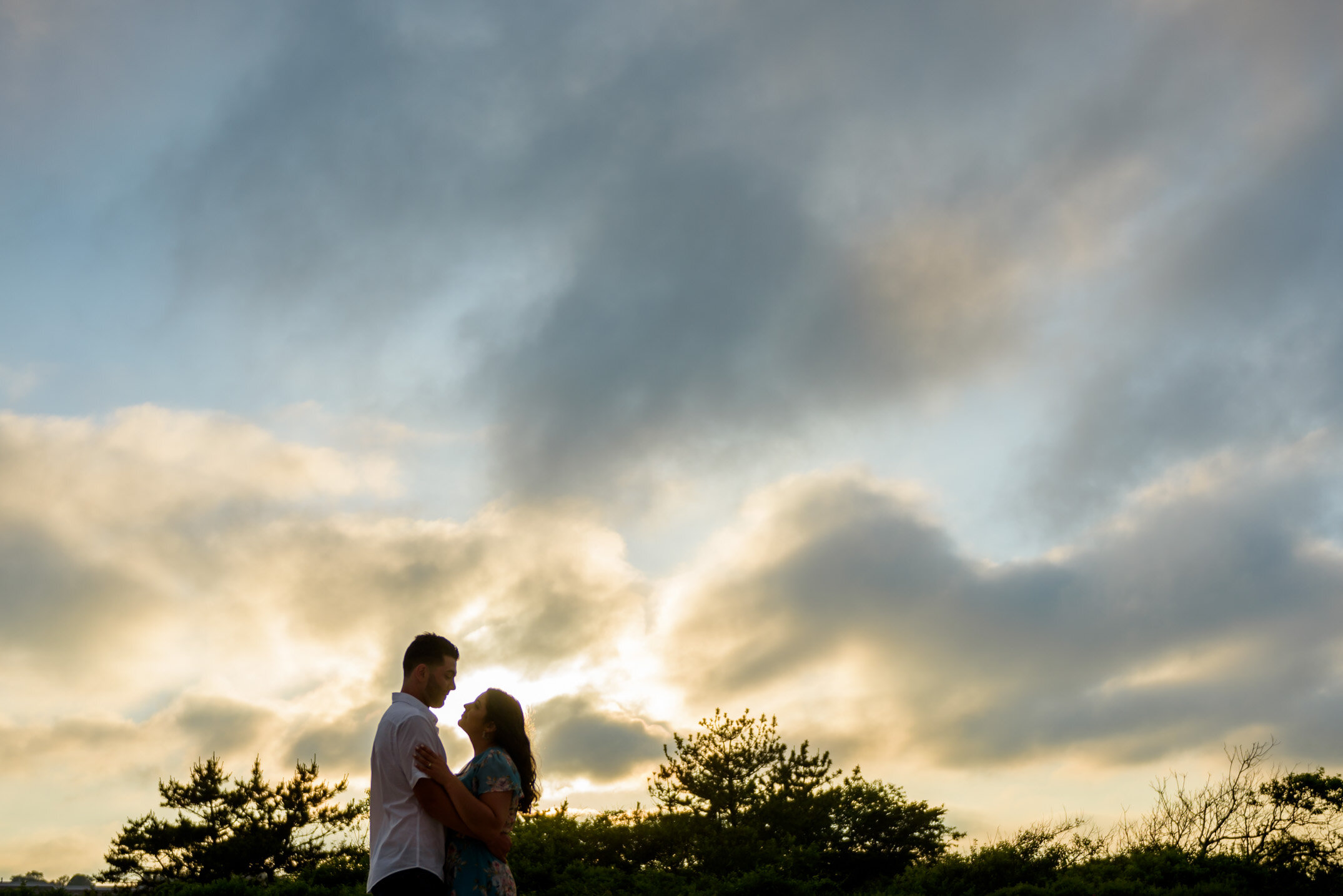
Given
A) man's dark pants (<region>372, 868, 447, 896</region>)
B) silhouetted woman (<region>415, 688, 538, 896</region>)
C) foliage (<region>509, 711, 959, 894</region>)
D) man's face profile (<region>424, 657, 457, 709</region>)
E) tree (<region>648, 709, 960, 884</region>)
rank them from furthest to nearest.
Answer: tree (<region>648, 709, 960, 884</region>), foliage (<region>509, 711, 959, 894</region>), man's face profile (<region>424, 657, 457, 709</region>), silhouetted woman (<region>415, 688, 538, 896</region>), man's dark pants (<region>372, 868, 447, 896</region>)

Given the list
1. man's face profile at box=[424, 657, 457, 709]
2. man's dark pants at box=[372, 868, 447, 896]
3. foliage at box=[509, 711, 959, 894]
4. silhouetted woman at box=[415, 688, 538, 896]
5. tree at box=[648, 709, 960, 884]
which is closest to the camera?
man's dark pants at box=[372, 868, 447, 896]

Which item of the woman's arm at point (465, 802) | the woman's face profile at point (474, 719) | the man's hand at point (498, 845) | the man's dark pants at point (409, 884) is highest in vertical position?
the woman's face profile at point (474, 719)

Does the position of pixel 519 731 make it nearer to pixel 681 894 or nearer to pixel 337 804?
pixel 681 894

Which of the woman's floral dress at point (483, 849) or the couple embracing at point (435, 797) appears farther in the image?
the woman's floral dress at point (483, 849)

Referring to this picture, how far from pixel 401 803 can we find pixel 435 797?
217 millimetres

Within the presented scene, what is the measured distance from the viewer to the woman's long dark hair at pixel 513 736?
17.1 feet

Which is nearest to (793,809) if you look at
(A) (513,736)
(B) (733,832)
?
(B) (733,832)

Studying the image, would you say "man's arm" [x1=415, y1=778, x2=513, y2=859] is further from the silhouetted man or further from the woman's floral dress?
the woman's floral dress

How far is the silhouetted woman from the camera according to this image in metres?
4.78

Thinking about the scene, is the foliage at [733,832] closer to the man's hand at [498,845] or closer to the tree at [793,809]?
the tree at [793,809]

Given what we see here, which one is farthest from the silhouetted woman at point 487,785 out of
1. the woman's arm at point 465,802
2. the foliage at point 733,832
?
the foliage at point 733,832

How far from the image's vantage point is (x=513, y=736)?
5230 mm

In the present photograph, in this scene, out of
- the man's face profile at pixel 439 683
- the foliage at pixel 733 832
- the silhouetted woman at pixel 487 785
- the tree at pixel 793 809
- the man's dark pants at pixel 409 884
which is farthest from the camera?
the tree at pixel 793 809

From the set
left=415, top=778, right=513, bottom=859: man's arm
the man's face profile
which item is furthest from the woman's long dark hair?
left=415, top=778, right=513, bottom=859: man's arm
